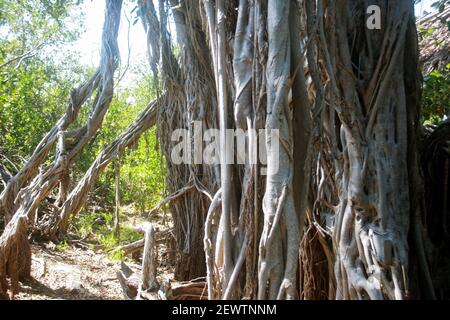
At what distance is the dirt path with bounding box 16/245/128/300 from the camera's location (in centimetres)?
324

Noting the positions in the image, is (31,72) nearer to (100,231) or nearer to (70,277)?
Result: (100,231)

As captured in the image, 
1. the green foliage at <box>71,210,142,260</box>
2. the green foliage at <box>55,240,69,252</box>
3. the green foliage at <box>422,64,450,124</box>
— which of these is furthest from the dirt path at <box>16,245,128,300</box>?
the green foliage at <box>422,64,450,124</box>

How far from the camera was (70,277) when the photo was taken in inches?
140

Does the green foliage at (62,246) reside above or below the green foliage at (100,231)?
below

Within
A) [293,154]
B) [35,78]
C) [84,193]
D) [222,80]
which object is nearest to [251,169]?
[293,154]

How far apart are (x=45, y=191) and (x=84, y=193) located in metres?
0.67

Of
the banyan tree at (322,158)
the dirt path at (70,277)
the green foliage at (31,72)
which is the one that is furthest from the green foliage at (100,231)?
the banyan tree at (322,158)

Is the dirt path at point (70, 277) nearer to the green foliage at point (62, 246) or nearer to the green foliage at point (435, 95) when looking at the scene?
the green foliage at point (62, 246)

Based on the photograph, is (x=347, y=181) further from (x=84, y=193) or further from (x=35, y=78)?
(x=35, y=78)

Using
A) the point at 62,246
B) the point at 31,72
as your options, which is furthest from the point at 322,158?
the point at 31,72

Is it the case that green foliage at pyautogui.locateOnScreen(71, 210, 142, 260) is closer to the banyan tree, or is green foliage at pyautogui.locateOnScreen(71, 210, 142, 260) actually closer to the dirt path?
the dirt path

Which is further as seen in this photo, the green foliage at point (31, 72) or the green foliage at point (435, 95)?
the green foliage at point (31, 72)

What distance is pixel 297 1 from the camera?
6.24ft

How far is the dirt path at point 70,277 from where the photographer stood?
324 cm
